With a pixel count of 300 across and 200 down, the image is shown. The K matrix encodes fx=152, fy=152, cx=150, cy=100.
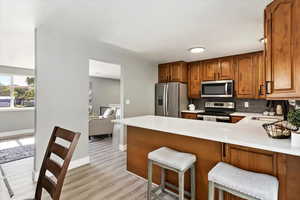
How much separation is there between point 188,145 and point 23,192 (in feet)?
7.59

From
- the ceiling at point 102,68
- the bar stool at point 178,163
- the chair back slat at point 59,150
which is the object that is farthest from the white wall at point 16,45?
the bar stool at point 178,163

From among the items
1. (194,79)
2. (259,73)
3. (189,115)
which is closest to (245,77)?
(259,73)

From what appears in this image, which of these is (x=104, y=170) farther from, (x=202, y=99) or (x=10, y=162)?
(x=202, y=99)

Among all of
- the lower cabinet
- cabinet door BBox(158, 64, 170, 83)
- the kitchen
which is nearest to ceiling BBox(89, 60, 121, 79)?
cabinet door BBox(158, 64, 170, 83)

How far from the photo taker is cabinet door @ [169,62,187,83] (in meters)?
4.45

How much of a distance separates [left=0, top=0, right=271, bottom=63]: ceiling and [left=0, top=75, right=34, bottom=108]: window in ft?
13.7

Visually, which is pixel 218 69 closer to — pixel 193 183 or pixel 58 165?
pixel 193 183

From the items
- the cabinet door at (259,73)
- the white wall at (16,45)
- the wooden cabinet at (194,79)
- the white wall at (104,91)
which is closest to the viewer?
the white wall at (16,45)

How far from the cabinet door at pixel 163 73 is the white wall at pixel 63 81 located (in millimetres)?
1544

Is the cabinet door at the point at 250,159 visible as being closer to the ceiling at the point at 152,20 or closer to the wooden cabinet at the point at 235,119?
the ceiling at the point at 152,20

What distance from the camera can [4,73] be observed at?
4949mm

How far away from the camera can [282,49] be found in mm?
1339

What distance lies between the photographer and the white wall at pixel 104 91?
25.7 feet

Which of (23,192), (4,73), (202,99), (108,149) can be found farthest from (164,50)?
(4,73)
